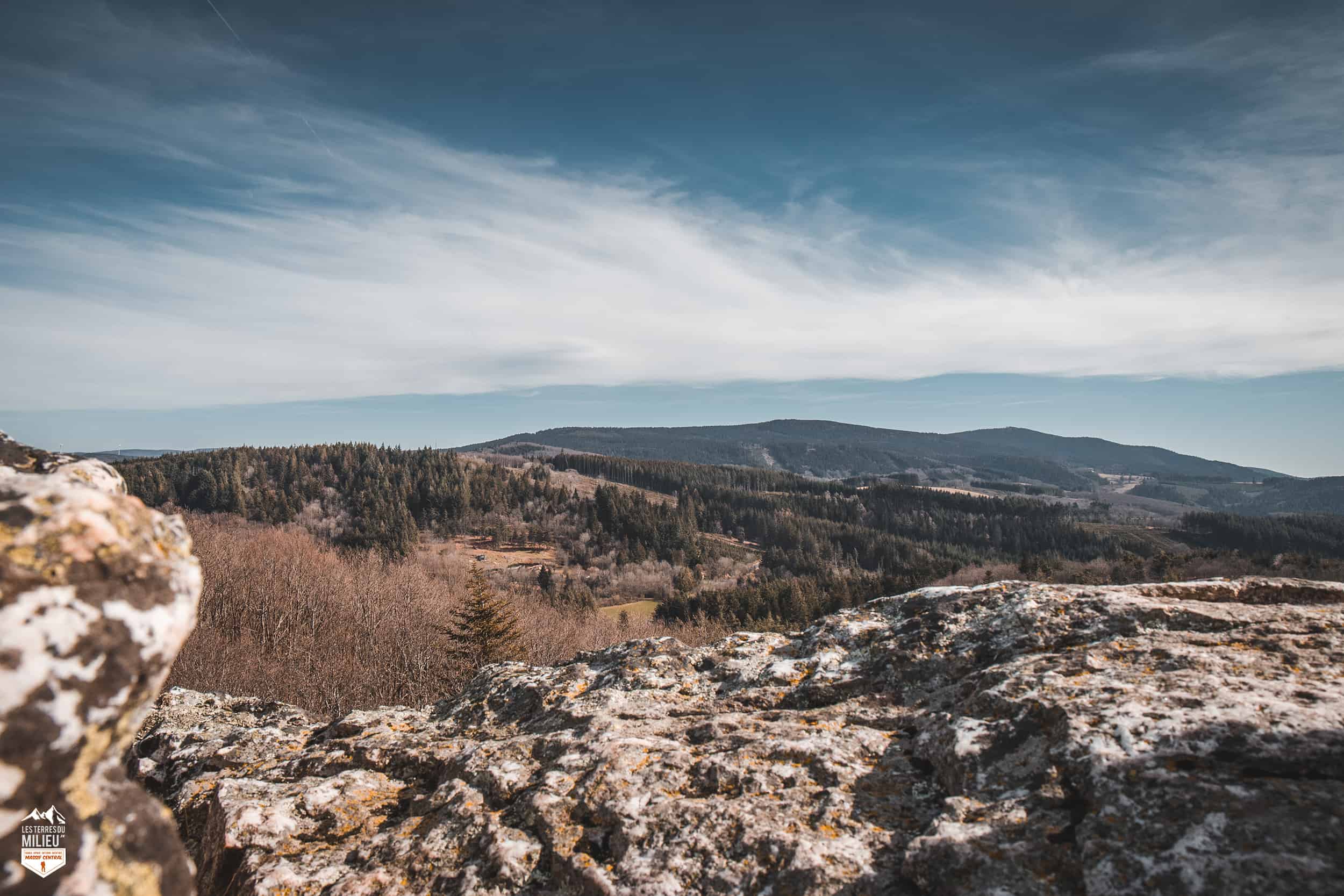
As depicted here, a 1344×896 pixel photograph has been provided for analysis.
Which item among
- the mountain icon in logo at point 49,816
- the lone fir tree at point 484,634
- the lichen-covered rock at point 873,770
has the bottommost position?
the lone fir tree at point 484,634

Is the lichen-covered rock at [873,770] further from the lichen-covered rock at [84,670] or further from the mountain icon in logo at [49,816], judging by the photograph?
the mountain icon in logo at [49,816]

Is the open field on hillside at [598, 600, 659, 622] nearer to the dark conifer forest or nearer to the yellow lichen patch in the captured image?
the dark conifer forest

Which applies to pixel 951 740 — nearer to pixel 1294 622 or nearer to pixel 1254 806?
pixel 1254 806

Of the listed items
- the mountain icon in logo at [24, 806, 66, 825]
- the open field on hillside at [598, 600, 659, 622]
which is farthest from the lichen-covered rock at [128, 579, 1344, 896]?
the open field on hillside at [598, 600, 659, 622]

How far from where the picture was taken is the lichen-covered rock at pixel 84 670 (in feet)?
7.47

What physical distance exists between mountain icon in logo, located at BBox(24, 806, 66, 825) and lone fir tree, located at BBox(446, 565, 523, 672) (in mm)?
26608

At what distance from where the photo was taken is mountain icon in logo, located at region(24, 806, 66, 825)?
230 centimetres

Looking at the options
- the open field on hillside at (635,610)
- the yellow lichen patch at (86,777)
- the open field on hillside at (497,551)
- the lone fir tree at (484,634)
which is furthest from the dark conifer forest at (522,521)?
the yellow lichen patch at (86,777)

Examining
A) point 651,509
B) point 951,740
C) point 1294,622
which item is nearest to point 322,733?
point 951,740

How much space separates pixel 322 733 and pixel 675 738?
14.5 ft

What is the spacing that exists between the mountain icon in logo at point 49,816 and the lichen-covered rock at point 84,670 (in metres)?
0.02

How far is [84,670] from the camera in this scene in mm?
2486

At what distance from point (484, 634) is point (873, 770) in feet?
85.9

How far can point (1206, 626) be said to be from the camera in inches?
217
